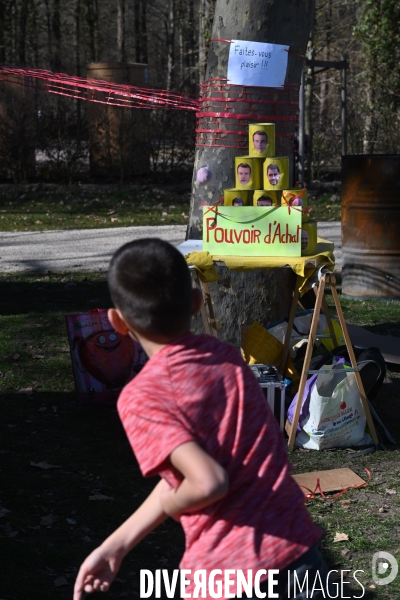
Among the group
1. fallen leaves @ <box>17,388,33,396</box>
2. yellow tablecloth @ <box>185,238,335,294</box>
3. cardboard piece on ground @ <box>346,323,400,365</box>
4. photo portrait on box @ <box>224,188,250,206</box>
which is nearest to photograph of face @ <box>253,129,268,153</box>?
photo portrait on box @ <box>224,188,250,206</box>

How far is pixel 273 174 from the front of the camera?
5.16m

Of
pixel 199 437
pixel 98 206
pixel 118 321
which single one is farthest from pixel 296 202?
pixel 98 206

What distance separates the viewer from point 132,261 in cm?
189

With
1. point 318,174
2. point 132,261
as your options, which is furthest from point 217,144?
point 318,174

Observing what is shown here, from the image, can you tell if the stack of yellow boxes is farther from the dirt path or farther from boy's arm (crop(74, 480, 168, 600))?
the dirt path

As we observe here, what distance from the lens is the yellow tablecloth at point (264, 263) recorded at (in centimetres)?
489

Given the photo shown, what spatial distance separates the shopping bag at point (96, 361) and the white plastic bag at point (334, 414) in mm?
1355

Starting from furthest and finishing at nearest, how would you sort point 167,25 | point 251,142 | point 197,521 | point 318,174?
point 167,25
point 318,174
point 251,142
point 197,521

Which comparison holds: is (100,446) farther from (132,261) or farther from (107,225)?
(107,225)

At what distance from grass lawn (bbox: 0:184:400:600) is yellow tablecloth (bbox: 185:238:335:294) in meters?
1.07

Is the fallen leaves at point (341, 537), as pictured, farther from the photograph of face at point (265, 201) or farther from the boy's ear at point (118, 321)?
the boy's ear at point (118, 321)

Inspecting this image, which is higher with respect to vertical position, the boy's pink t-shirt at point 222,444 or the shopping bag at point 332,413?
the boy's pink t-shirt at point 222,444

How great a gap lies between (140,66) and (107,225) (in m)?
7.47

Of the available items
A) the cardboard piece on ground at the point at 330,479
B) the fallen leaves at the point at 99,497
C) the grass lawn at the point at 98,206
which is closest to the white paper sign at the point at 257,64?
the cardboard piece on ground at the point at 330,479
